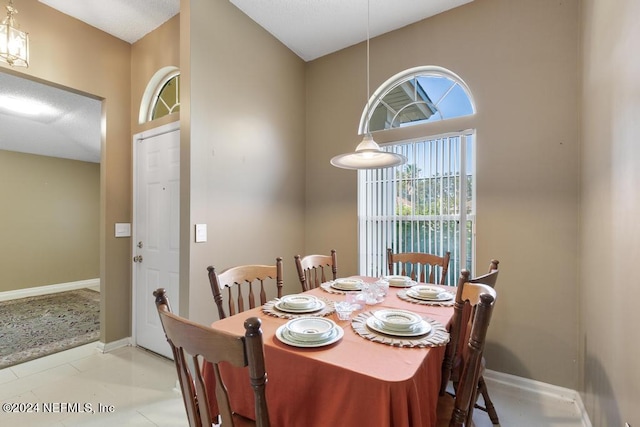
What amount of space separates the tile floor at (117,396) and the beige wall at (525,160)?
239 mm

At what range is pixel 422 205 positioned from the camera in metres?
2.59

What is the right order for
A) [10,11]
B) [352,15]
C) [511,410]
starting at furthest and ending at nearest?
1. [352,15]
2. [511,410]
3. [10,11]

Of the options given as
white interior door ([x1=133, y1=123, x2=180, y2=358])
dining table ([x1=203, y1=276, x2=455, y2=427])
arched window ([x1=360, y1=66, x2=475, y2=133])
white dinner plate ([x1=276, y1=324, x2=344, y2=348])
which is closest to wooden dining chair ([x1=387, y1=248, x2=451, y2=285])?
dining table ([x1=203, y1=276, x2=455, y2=427])

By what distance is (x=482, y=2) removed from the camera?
2283mm

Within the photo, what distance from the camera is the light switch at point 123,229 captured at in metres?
2.81

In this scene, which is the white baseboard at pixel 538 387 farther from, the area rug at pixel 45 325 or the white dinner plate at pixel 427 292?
the area rug at pixel 45 325

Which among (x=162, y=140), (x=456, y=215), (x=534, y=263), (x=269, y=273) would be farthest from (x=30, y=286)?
(x=534, y=263)

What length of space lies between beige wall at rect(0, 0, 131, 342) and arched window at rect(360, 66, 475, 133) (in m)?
2.46

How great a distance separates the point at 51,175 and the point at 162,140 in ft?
13.1

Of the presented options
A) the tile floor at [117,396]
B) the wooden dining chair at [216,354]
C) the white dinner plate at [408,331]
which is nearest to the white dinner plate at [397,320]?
the white dinner plate at [408,331]

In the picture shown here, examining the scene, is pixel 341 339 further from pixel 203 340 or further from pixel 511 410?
pixel 511 410

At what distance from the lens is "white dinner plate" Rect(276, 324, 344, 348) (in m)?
1.08

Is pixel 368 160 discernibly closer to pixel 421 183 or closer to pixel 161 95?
pixel 421 183

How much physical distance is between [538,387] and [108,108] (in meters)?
4.35
